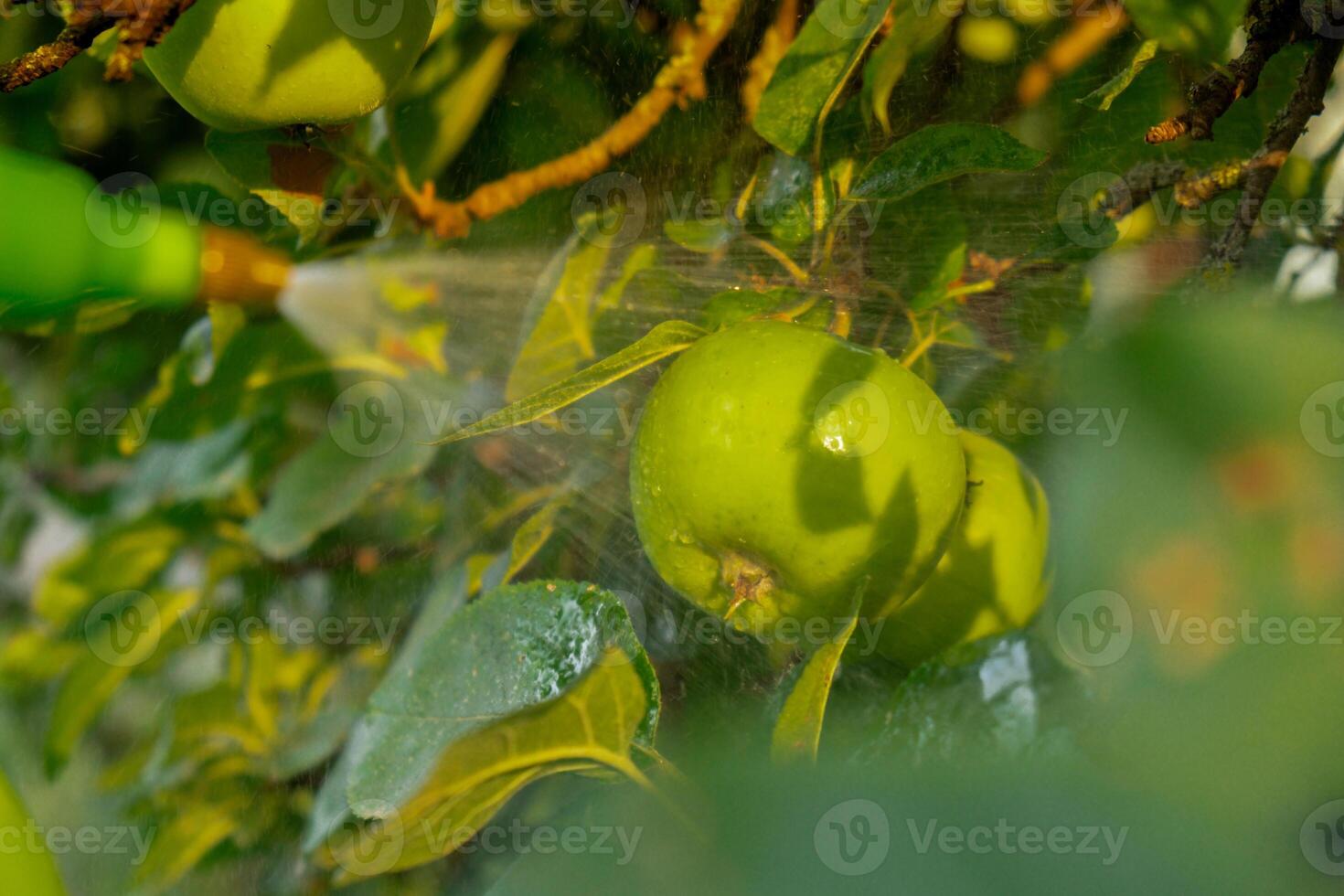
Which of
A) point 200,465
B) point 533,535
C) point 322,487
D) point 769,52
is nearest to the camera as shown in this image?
point 769,52

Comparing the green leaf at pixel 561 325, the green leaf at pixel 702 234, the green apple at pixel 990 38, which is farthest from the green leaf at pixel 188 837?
the green apple at pixel 990 38

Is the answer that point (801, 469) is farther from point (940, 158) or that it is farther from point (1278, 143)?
point (1278, 143)

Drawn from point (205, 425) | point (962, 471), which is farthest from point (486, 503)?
point (962, 471)

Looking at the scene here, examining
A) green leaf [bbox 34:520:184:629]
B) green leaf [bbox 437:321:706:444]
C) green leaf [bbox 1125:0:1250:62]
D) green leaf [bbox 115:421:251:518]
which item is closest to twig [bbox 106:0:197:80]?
green leaf [bbox 437:321:706:444]

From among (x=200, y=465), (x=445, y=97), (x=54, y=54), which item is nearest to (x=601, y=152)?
(x=445, y=97)

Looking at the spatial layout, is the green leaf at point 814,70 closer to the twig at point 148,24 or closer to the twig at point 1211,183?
the twig at point 1211,183

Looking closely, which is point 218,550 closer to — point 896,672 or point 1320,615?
point 896,672
